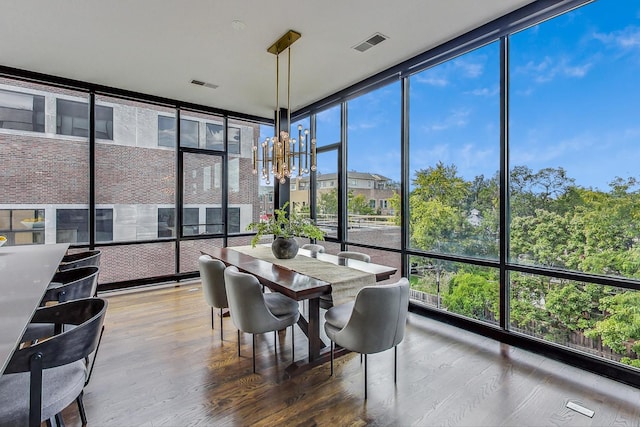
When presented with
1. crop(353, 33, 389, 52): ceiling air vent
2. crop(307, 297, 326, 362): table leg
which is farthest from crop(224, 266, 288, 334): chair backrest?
crop(353, 33, 389, 52): ceiling air vent

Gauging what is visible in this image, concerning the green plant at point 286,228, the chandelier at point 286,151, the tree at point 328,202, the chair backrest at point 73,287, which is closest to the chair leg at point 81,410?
the chair backrest at point 73,287

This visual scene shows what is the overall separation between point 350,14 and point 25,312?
125 inches

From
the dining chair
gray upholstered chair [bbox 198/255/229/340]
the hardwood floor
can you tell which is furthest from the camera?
the dining chair

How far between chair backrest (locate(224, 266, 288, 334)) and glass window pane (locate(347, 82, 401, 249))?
2256 mm

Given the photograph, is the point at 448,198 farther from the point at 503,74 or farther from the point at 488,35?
the point at 488,35

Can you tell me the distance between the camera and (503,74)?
3.12 metres

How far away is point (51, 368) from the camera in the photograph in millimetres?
1358

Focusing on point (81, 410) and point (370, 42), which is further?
point (370, 42)

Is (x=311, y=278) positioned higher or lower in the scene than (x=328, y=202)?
lower

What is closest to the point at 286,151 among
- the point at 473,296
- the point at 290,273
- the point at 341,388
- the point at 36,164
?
the point at 290,273

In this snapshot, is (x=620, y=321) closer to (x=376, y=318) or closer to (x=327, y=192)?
(x=376, y=318)

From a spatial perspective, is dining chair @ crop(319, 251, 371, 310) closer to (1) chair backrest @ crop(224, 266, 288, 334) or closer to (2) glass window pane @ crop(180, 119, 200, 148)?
(1) chair backrest @ crop(224, 266, 288, 334)

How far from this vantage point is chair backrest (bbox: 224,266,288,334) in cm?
242

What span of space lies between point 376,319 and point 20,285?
85.8 inches
